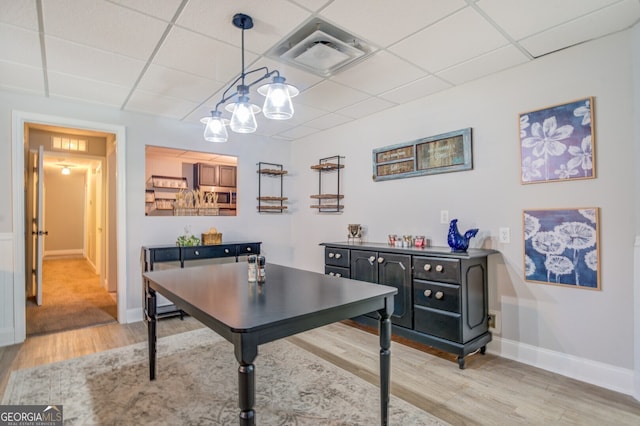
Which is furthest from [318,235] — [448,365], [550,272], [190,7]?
[190,7]

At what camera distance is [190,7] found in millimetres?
1897

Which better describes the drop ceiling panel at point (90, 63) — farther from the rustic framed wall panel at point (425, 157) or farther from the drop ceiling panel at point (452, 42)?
the rustic framed wall panel at point (425, 157)

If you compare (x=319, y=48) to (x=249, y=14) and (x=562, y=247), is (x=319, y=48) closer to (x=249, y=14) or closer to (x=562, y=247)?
(x=249, y=14)

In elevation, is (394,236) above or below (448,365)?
above

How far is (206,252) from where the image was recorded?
4004 mm

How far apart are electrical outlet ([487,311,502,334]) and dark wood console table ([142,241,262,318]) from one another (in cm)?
283

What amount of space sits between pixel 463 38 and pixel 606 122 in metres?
1.12

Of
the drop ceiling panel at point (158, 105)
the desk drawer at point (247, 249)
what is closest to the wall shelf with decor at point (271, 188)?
the desk drawer at point (247, 249)

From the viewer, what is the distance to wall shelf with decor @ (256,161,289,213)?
4820 mm

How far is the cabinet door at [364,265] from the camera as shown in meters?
3.19

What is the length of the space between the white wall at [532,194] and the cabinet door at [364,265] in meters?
0.53

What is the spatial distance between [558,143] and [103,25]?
3.19 meters

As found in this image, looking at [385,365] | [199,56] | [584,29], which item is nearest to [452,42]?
[584,29]

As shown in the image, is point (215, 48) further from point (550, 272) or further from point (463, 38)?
point (550, 272)
